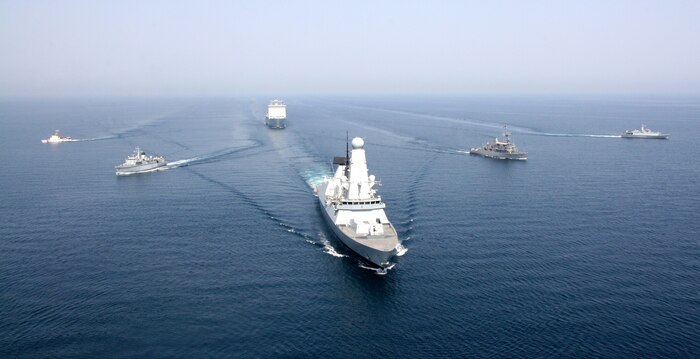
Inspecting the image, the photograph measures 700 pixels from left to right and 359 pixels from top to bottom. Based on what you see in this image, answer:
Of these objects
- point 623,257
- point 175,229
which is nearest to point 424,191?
point 623,257

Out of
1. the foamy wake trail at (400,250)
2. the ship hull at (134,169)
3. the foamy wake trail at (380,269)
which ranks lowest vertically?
the foamy wake trail at (380,269)

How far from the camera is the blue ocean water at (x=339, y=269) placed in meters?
52.8

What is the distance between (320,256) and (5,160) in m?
129

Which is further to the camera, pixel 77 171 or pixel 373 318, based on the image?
pixel 77 171

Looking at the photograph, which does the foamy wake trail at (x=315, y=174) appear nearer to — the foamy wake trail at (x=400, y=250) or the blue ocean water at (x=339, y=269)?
the blue ocean water at (x=339, y=269)

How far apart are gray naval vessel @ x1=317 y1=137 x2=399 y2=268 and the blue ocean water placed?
2776 mm

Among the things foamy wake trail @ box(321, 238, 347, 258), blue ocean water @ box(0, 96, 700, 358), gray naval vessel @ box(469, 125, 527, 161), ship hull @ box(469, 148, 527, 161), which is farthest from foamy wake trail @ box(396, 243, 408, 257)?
gray naval vessel @ box(469, 125, 527, 161)

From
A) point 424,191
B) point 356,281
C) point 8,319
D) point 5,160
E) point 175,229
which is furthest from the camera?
point 5,160

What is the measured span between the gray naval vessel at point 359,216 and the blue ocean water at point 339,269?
2776mm

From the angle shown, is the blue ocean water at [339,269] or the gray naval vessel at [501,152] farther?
the gray naval vessel at [501,152]

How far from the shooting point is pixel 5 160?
152 meters

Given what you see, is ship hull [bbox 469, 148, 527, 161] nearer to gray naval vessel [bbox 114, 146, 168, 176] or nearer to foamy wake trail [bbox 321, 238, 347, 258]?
foamy wake trail [bbox 321, 238, 347, 258]

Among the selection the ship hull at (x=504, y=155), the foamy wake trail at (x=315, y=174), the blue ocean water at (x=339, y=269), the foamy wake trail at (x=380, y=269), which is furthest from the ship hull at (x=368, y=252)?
the ship hull at (x=504, y=155)

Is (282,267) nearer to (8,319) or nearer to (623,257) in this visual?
(8,319)
